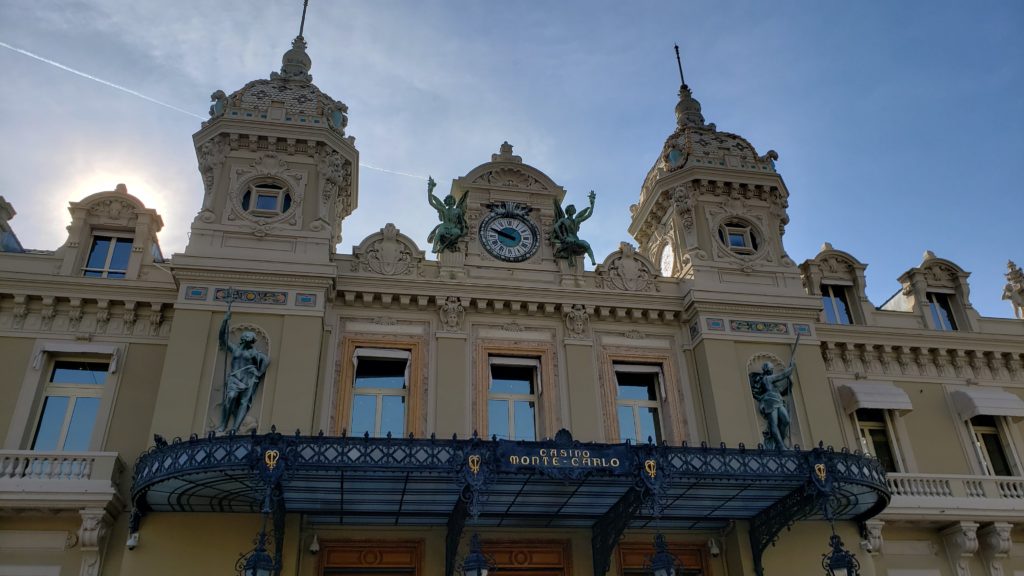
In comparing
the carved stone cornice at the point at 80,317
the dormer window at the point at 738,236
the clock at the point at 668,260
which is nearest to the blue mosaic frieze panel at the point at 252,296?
the carved stone cornice at the point at 80,317

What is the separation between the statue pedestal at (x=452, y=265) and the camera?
794 inches

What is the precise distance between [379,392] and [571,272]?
5.74 meters

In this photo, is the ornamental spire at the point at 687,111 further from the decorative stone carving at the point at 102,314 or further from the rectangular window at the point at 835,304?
the decorative stone carving at the point at 102,314

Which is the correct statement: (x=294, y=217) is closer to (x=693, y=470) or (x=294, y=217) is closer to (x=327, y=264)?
(x=327, y=264)

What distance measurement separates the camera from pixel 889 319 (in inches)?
902

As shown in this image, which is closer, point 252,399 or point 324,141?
point 252,399

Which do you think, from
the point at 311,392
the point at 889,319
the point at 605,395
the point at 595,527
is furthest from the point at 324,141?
the point at 889,319

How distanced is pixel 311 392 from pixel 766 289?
11.7 m

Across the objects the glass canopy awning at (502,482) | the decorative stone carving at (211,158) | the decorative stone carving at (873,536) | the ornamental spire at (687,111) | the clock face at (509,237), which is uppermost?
the ornamental spire at (687,111)

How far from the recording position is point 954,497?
19.7 metres

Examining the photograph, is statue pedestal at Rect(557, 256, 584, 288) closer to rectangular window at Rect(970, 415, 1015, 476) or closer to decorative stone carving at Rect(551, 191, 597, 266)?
decorative stone carving at Rect(551, 191, 597, 266)

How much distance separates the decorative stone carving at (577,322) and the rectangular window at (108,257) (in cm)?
1066

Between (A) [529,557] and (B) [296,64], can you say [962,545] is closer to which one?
(A) [529,557]

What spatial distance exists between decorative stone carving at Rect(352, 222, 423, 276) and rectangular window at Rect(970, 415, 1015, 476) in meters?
15.1
